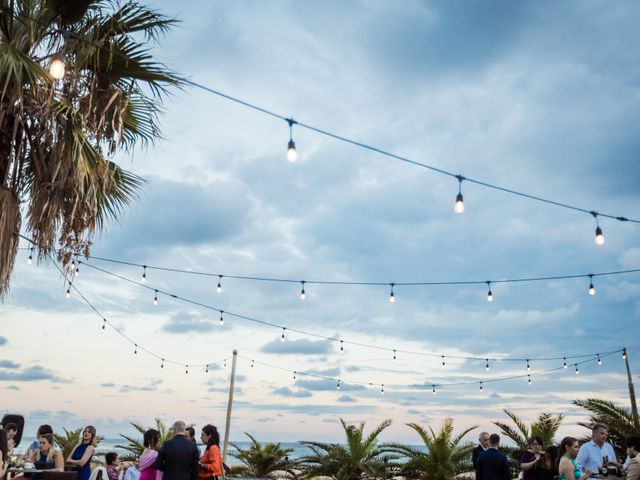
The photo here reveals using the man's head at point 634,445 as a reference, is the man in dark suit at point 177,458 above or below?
below

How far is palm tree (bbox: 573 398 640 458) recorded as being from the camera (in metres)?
13.8

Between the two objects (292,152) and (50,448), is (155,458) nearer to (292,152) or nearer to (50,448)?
(50,448)

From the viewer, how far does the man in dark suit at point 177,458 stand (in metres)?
7.16

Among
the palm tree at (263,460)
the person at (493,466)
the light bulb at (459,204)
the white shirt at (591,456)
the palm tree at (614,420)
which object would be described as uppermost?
the light bulb at (459,204)

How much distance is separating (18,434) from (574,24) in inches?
442

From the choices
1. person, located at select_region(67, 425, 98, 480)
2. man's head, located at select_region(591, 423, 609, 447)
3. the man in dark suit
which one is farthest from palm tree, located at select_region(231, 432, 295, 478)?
man's head, located at select_region(591, 423, 609, 447)

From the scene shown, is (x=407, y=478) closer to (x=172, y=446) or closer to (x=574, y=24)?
(x=172, y=446)

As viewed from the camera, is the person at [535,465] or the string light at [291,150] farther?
the person at [535,465]

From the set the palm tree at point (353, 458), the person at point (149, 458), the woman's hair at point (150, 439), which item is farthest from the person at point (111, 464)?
the palm tree at point (353, 458)

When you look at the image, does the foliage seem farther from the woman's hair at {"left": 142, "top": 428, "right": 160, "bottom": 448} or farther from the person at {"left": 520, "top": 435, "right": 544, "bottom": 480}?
the person at {"left": 520, "top": 435, "right": 544, "bottom": 480}

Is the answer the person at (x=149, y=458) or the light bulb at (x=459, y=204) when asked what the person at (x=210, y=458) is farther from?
the light bulb at (x=459, y=204)

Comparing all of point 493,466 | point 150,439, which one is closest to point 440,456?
point 493,466

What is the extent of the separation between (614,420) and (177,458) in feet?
35.6

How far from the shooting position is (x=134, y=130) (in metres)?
8.73
